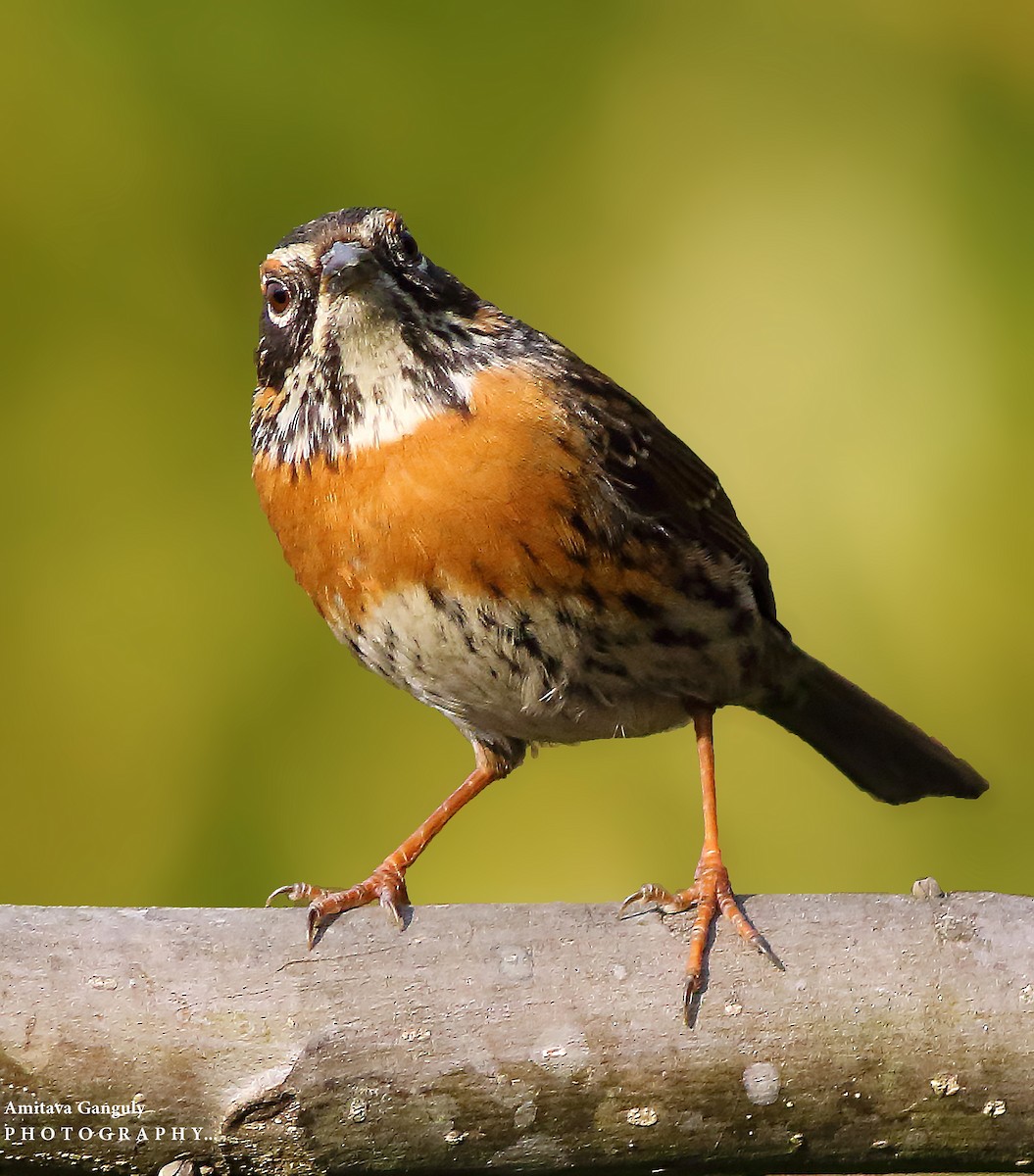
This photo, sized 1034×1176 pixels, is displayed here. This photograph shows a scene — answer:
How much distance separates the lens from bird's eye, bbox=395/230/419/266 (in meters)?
3.22

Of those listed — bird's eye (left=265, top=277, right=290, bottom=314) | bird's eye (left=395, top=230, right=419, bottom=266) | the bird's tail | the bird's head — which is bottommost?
the bird's tail

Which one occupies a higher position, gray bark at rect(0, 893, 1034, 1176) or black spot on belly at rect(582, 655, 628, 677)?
black spot on belly at rect(582, 655, 628, 677)

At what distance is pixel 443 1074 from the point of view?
2.64 m

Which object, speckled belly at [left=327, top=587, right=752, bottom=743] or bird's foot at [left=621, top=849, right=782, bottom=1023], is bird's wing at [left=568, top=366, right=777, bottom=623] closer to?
speckled belly at [left=327, top=587, right=752, bottom=743]

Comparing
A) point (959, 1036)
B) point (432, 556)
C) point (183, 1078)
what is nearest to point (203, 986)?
point (183, 1078)

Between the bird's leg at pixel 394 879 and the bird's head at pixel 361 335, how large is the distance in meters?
0.90

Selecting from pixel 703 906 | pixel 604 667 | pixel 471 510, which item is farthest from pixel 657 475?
pixel 703 906

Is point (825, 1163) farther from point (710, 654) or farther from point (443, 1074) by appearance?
point (710, 654)

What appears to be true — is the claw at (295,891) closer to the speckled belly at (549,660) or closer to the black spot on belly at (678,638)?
the speckled belly at (549,660)

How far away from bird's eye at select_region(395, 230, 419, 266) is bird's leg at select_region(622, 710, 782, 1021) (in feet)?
4.04

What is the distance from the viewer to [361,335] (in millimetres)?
3215

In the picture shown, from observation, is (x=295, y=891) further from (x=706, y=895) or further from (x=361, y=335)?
(x=361, y=335)

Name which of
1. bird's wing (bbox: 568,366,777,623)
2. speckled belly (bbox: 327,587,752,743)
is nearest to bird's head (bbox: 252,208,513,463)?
bird's wing (bbox: 568,366,777,623)

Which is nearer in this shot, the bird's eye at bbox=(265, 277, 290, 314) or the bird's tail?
the bird's eye at bbox=(265, 277, 290, 314)
